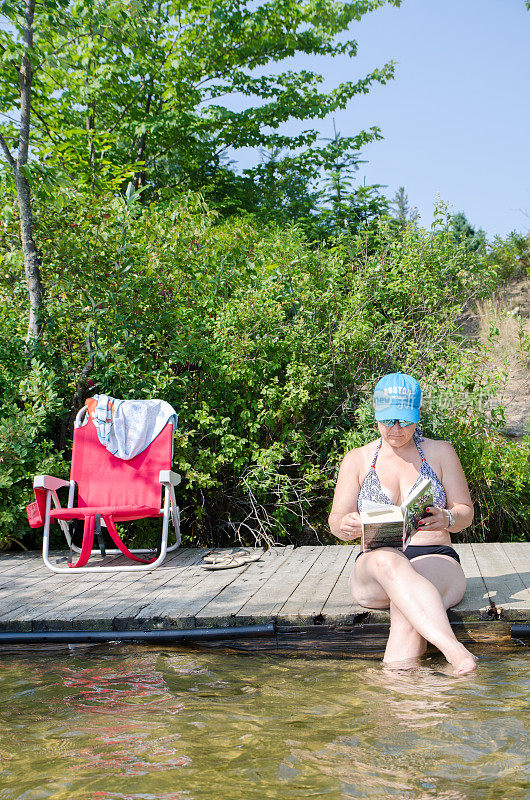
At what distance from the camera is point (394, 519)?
115 inches

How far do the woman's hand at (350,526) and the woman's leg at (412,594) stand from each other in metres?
0.13

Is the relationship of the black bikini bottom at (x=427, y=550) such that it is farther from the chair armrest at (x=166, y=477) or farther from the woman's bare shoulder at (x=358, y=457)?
the chair armrest at (x=166, y=477)

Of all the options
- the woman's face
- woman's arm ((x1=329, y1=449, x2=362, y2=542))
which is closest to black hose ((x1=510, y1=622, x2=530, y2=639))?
woman's arm ((x1=329, y1=449, x2=362, y2=542))

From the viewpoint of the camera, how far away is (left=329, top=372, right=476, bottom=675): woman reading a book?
3014mm

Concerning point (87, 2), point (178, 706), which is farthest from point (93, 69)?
point (178, 706)

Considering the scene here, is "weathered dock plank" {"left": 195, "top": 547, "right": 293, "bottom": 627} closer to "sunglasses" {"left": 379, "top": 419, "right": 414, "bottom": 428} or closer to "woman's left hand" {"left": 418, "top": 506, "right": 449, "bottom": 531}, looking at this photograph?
"woman's left hand" {"left": 418, "top": 506, "right": 449, "bottom": 531}

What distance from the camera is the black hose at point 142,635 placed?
10.9ft

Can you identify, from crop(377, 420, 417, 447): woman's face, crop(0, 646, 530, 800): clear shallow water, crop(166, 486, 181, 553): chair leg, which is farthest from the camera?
crop(166, 486, 181, 553): chair leg

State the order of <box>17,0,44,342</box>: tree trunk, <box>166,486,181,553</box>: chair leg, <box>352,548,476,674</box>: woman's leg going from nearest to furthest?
<box>352,548,476,674</box>: woman's leg → <box>166,486,181,553</box>: chair leg → <box>17,0,44,342</box>: tree trunk

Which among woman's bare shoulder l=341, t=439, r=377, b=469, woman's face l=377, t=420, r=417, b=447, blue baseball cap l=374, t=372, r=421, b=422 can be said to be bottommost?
woman's bare shoulder l=341, t=439, r=377, b=469

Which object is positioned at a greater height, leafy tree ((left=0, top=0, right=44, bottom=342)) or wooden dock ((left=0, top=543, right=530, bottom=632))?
leafy tree ((left=0, top=0, right=44, bottom=342))

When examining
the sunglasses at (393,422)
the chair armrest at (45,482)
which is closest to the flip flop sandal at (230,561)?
the chair armrest at (45,482)

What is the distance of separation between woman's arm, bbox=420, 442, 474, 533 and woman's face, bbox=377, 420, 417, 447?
0.68 ft

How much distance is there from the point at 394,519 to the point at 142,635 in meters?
1.33
